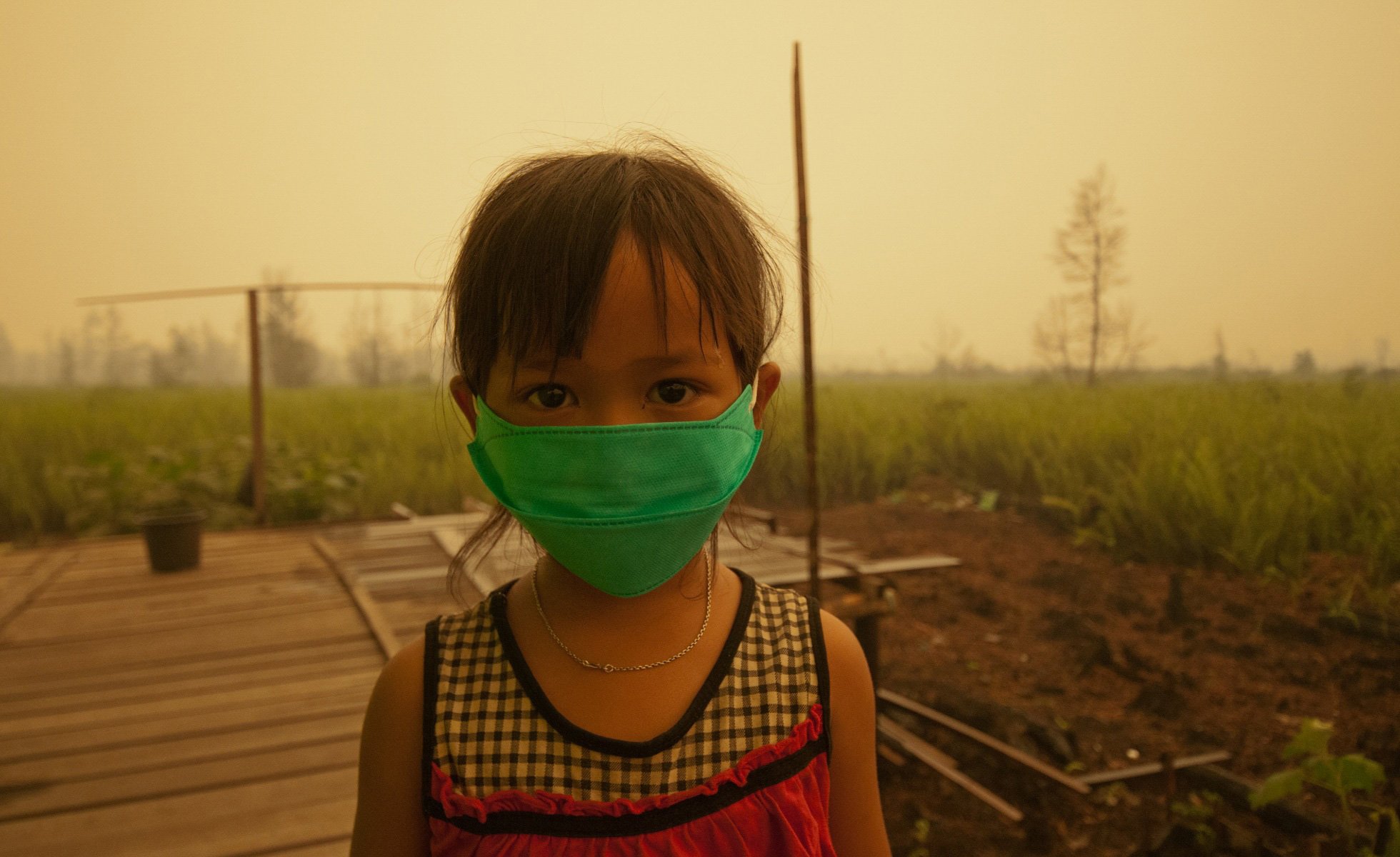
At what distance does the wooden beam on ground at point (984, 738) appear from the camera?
211 centimetres

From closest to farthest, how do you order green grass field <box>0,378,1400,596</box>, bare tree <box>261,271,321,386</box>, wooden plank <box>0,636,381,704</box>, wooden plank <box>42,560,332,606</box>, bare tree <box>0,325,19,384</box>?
1. green grass field <box>0,378,1400,596</box>
2. wooden plank <box>0,636,381,704</box>
3. wooden plank <box>42,560,332,606</box>
4. bare tree <box>0,325,19,384</box>
5. bare tree <box>261,271,321,386</box>

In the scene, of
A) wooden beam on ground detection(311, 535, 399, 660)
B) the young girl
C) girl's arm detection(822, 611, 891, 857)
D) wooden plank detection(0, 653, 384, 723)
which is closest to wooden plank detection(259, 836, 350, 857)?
wooden beam on ground detection(311, 535, 399, 660)

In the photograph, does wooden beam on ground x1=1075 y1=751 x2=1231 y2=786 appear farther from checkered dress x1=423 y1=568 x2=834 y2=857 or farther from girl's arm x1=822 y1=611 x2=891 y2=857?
checkered dress x1=423 y1=568 x2=834 y2=857

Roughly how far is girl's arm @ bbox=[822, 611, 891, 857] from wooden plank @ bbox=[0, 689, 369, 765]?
5.43ft

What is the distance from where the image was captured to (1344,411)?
1890 millimetres

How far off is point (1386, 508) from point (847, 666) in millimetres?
1473

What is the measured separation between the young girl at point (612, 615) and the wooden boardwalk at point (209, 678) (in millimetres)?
368

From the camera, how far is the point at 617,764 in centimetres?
82

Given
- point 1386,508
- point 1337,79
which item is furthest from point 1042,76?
point 1386,508

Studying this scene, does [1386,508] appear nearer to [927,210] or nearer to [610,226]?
[927,210]

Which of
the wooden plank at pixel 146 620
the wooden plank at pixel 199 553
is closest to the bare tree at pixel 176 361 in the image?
the wooden plank at pixel 199 553

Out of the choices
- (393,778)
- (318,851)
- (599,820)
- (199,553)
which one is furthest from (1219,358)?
(199,553)

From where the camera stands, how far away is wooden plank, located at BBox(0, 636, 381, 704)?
2.50 metres

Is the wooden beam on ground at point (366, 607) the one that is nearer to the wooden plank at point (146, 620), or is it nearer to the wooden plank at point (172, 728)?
the wooden plank at point (146, 620)
